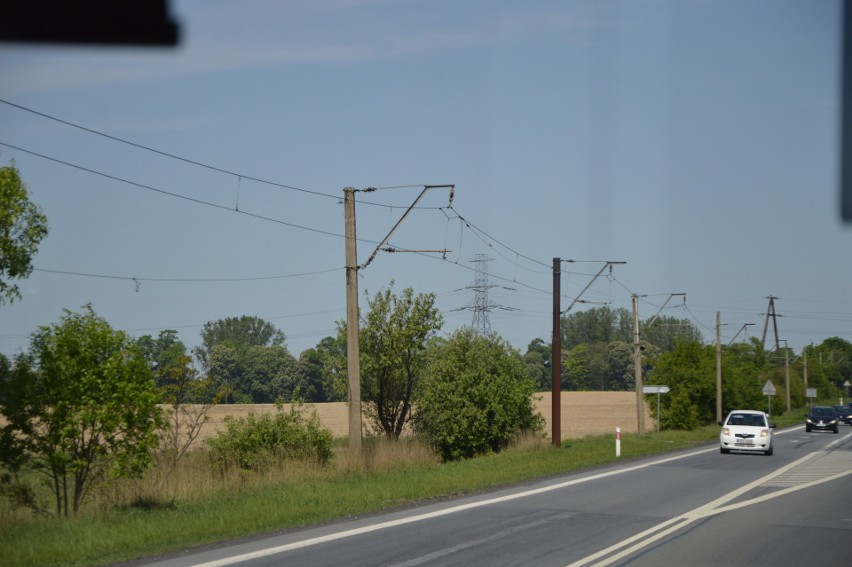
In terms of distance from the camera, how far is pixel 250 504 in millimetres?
18422

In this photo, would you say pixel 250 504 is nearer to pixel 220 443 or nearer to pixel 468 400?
pixel 220 443

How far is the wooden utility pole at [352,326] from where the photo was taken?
26328 mm

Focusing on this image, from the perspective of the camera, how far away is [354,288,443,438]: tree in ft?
123

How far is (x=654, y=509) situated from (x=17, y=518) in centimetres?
1142

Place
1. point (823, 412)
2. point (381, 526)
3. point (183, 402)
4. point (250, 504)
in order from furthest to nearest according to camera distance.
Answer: point (823, 412) → point (183, 402) → point (250, 504) → point (381, 526)

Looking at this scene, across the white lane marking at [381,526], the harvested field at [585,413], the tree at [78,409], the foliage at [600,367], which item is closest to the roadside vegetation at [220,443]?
the tree at [78,409]

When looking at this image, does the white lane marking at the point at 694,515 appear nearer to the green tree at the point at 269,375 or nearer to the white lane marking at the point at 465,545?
the white lane marking at the point at 465,545

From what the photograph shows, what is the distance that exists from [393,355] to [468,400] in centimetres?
349

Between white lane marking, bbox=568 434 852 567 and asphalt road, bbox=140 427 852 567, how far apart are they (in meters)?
0.02

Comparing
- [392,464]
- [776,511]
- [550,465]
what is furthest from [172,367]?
[776,511]

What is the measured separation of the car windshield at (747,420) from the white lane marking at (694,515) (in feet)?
21.9

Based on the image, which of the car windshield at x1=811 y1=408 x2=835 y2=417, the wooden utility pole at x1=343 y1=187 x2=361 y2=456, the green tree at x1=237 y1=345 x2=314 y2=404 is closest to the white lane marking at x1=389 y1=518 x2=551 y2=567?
the wooden utility pole at x1=343 y1=187 x2=361 y2=456

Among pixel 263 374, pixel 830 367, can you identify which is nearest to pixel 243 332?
pixel 263 374

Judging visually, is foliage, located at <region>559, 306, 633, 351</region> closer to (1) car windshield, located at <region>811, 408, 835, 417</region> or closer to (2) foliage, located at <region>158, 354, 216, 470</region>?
(1) car windshield, located at <region>811, 408, 835, 417</region>
